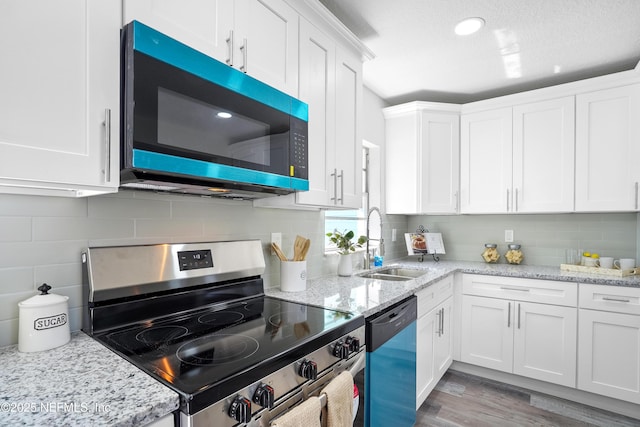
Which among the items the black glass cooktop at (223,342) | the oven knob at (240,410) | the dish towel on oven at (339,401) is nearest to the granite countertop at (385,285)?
Answer: the black glass cooktop at (223,342)

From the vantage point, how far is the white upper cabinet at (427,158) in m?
Answer: 3.06

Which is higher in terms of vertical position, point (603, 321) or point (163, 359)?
point (163, 359)

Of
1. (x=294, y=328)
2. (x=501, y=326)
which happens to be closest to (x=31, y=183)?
(x=294, y=328)

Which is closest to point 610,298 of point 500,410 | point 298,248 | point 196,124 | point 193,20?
point 500,410

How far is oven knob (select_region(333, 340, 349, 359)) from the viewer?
1.22 m

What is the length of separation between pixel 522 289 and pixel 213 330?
2.35 m

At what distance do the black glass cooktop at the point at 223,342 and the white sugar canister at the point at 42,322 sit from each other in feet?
0.40

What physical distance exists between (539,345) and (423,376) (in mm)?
1019

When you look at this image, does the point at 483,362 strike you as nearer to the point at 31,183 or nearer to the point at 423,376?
the point at 423,376

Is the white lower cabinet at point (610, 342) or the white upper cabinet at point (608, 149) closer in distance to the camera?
the white lower cabinet at point (610, 342)

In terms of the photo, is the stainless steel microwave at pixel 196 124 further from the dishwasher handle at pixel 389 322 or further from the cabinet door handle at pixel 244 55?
the dishwasher handle at pixel 389 322

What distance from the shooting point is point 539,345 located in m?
Answer: 2.50

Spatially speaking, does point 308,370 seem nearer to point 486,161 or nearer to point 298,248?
point 298,248

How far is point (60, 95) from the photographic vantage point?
86cm
